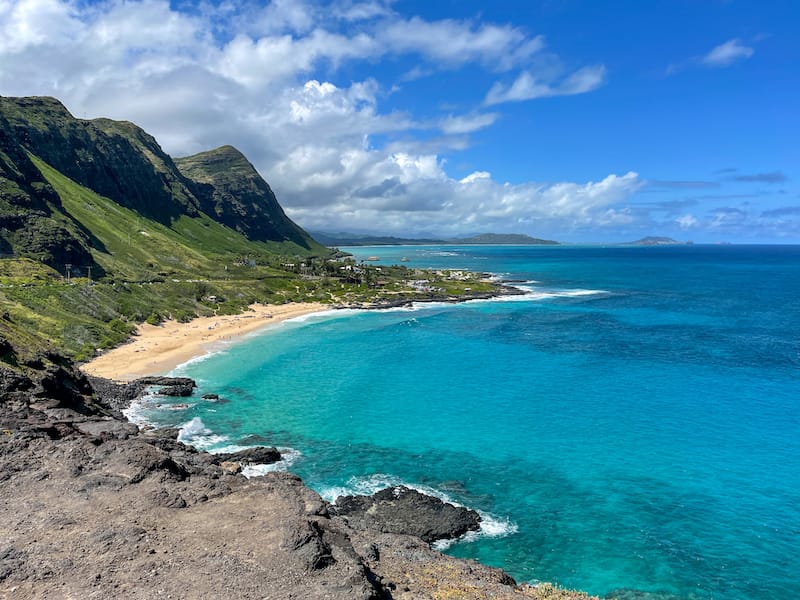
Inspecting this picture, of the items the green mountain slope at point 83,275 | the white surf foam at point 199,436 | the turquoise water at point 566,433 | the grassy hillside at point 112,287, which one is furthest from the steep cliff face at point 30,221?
the white surf foam at point 199,436

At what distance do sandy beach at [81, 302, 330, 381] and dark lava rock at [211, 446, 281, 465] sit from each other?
32065mm

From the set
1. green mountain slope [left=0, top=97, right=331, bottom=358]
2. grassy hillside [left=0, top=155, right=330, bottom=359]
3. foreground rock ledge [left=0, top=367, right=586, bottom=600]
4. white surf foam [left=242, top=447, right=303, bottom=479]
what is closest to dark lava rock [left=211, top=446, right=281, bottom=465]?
white surf foam [left=242, top=447, right=303, bottom=479]

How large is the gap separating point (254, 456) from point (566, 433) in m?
30.2

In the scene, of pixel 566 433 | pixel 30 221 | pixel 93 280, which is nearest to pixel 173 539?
pixel 566 433

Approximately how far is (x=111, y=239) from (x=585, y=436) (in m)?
175

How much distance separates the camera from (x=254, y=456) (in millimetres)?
41750

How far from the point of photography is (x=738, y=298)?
153 meters

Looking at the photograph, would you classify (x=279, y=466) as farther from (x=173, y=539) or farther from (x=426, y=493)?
(x=173, y=539)

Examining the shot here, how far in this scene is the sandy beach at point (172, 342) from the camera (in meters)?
70.0

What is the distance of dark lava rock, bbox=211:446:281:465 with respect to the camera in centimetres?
4097

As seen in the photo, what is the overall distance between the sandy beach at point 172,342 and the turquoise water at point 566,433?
664 centimetres

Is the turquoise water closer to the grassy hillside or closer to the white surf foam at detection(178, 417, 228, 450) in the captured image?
the white surf foam at detection(178, 417, 228, 450)

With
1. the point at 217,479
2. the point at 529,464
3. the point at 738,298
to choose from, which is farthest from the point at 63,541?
the point at 738,298

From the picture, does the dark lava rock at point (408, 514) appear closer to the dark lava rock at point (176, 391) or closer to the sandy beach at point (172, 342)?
the dark lava rock at point (176, 391)
